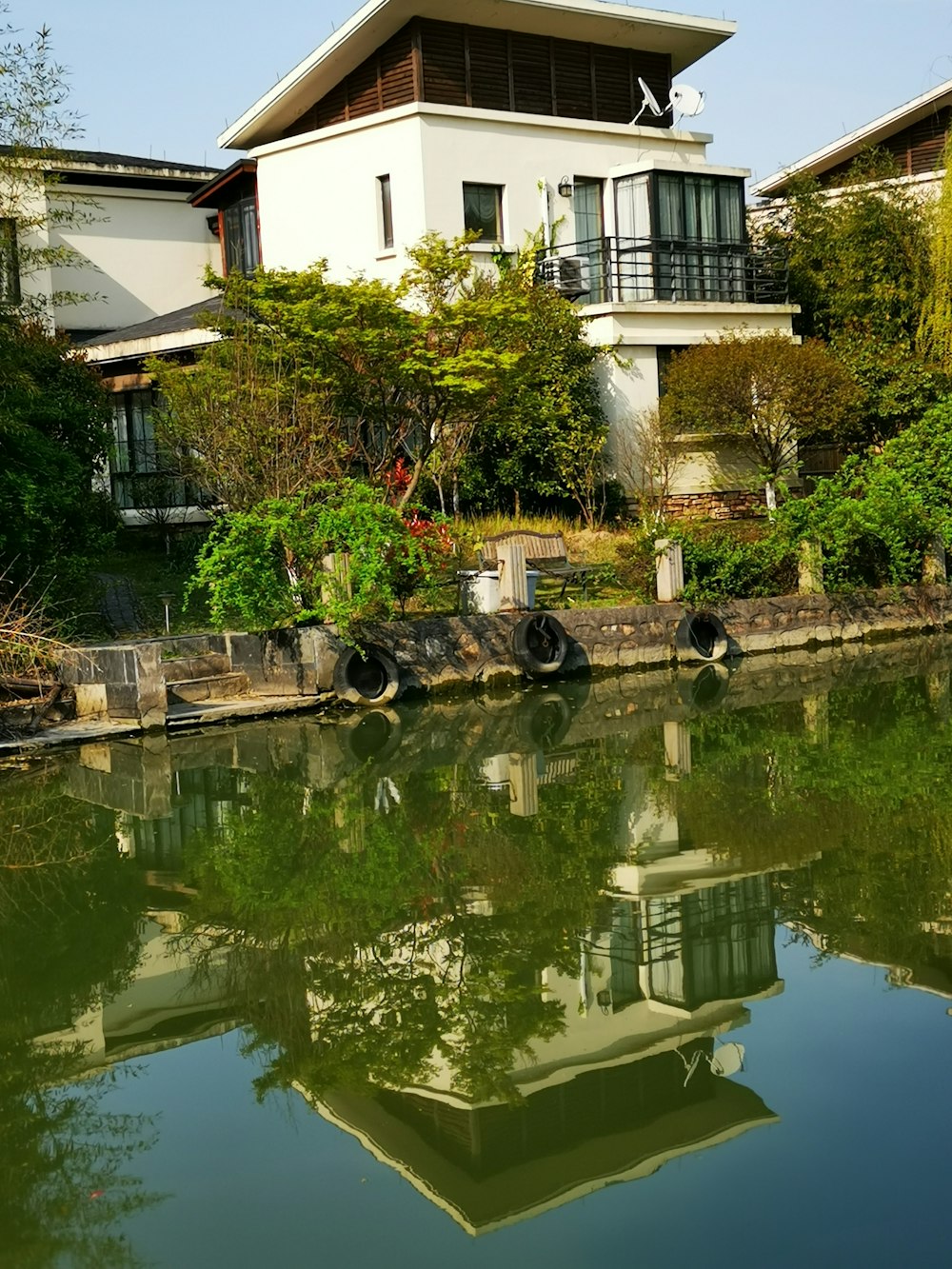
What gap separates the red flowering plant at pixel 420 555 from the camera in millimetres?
16531

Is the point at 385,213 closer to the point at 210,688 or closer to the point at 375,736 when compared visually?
the point at 210,688

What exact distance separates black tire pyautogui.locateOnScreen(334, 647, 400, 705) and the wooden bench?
2.73 metres

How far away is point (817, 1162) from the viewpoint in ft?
16.2

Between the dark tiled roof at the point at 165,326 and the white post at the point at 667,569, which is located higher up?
the dark tiled roof at the point at 165,326

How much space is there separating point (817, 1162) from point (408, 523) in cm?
1269

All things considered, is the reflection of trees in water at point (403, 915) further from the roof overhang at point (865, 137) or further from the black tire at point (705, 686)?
the roof overhang at point (865, 137)

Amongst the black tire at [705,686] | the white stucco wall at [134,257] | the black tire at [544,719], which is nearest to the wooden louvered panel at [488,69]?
the white stucco wall at [134,257]

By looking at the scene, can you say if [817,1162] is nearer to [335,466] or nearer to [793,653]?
[335,466]

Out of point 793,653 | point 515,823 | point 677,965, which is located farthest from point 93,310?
point 677,965

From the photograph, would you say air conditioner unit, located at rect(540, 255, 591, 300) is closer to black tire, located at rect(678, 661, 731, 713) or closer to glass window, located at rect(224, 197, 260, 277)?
glass window, located at rect(224, 197, 260, 277)

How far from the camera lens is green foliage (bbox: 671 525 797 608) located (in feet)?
64.3

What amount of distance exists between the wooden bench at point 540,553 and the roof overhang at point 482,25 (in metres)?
10.7

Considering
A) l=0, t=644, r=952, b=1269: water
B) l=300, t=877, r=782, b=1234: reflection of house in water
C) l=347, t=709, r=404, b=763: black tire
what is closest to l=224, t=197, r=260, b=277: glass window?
l=347, t=709, r=404, b=763: black tire

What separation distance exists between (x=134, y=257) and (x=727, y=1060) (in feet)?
91.8
